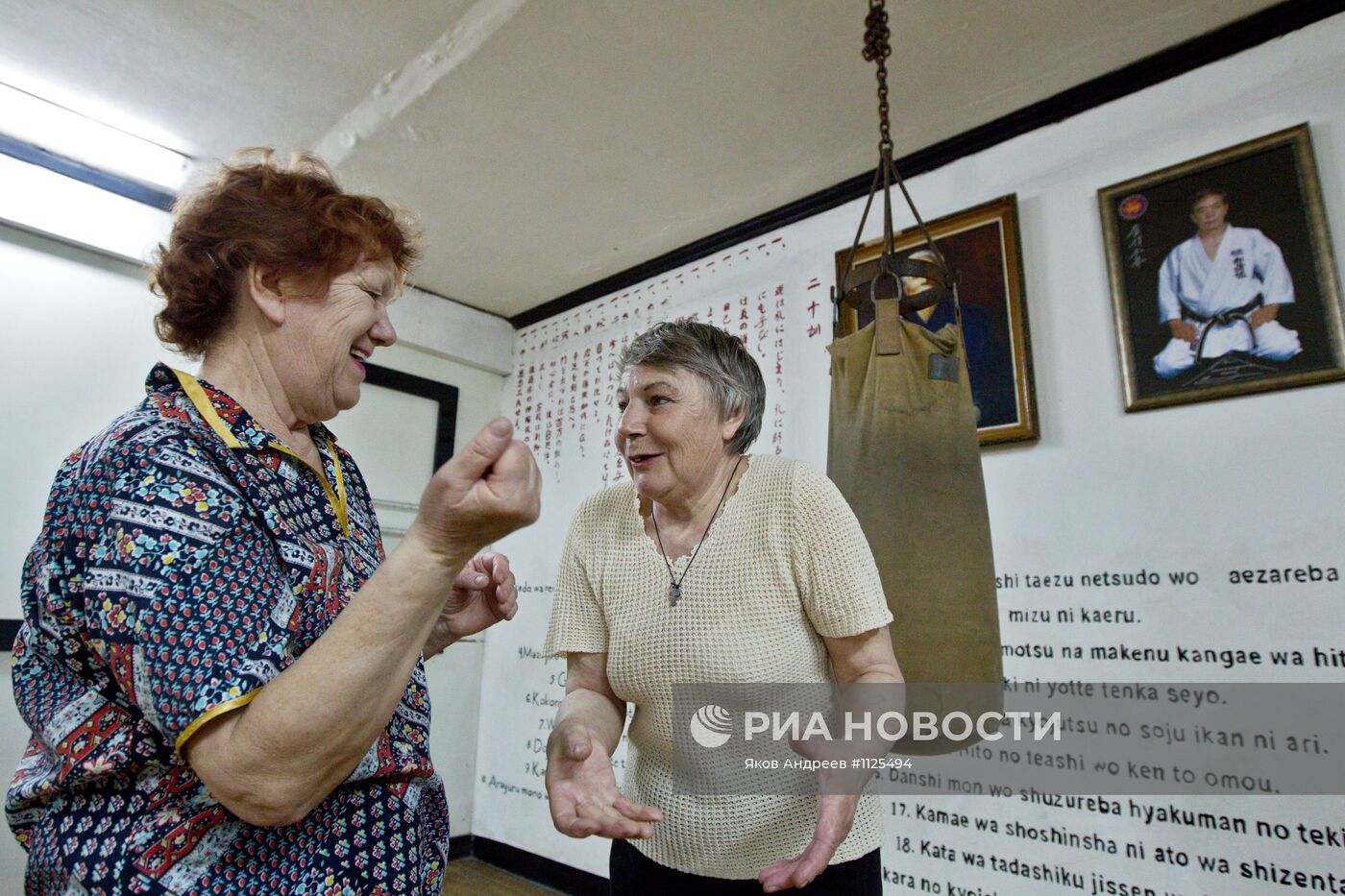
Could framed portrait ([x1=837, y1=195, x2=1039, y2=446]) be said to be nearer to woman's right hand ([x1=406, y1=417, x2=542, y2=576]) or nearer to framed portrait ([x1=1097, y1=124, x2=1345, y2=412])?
framed portrait ([x1=1097, y1=124, x2=1345, y2=412])

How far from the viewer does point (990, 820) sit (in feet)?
5.79

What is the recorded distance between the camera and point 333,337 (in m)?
0.86

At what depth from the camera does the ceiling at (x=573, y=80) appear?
1771 mm

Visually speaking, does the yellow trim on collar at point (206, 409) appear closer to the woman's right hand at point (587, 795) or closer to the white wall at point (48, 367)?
the woman's right hand at point (587, 795)

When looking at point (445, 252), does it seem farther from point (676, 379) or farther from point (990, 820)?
point (990, 820)

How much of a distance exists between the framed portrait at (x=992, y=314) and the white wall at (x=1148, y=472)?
40mm

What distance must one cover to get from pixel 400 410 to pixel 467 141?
132 cm

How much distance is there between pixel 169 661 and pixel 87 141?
250 cm

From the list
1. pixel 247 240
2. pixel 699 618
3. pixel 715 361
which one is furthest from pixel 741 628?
pixel 247 240

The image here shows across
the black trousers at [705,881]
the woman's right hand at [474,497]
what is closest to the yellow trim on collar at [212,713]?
the woman's right hand at [474,497]

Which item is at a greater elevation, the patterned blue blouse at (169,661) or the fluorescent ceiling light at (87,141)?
the fluorescent ceiling light at (87,141)

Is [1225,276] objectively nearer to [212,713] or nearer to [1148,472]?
[1148,472]

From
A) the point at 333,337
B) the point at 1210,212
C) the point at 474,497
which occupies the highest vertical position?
the point at 1210,212

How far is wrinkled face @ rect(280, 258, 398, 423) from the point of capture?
0.84m
